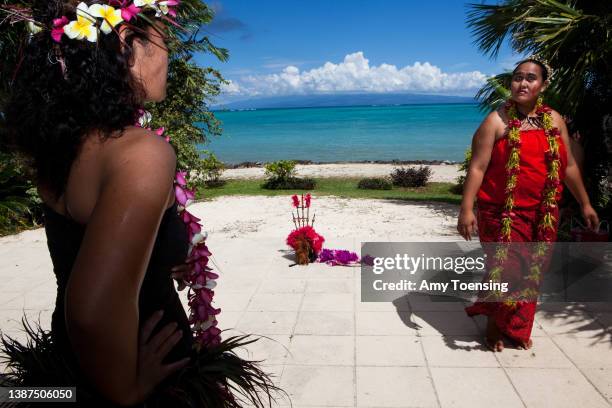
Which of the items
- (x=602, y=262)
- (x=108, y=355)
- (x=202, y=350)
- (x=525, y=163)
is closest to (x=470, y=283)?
(x=602, y=262)

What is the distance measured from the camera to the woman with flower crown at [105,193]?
851mm

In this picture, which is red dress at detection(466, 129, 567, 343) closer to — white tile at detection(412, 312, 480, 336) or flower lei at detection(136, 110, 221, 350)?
white tile at detection(412, 312, 480, 336)

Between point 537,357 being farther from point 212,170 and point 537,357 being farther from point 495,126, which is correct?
point 212,170

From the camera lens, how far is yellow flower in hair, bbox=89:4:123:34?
1062 mm

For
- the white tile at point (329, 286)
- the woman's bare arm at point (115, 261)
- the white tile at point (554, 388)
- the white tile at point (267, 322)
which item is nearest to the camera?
the woman's bare arm at point (115, 261)

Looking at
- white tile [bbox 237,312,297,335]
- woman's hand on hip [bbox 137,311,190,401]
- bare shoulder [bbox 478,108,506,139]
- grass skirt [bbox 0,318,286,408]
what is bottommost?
white tile [bbox 237,312,297,335]

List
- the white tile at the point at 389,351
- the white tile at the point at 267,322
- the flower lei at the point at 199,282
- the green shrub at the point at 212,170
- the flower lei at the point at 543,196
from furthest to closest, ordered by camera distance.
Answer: the green shrub at the point at 212,170
the white tile at the point at 267,322
the white tile at the point at 389,351
the flower lei at the point at 543,196
the flower lei at the point at 199,282

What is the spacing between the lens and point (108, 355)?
0.89 meters

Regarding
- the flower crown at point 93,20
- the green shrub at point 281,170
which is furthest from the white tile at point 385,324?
the green shrub at point 281,170

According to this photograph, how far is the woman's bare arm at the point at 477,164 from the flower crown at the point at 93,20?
2.93m

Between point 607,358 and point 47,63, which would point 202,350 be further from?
point 607,358

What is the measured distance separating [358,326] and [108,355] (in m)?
3.56

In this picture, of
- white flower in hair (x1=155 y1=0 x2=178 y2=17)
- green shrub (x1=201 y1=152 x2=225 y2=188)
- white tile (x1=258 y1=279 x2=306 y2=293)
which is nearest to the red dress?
white tile (x1=258 y1=279 x2=306 y2=293)

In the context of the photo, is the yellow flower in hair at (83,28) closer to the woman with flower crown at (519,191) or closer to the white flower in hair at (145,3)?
the white flower in hair at (145,3)
